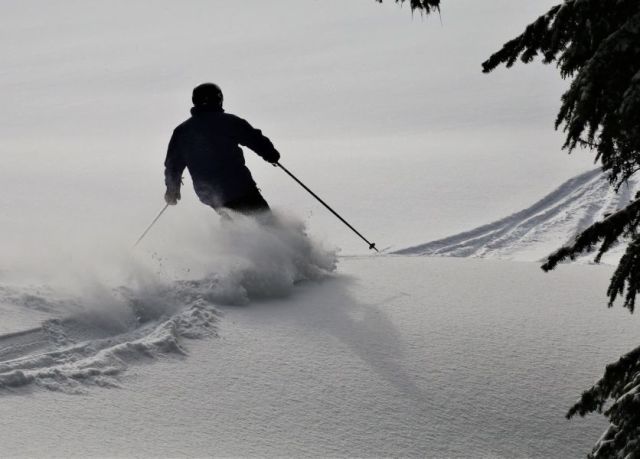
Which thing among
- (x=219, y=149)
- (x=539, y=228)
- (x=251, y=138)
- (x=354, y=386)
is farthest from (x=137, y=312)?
(x=539, y=228)

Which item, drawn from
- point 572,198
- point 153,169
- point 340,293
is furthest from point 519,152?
point 340,293

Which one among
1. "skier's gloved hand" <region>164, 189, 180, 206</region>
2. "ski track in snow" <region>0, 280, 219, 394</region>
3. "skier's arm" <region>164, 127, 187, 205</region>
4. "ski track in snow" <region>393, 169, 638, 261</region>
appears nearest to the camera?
"ski track in snow" <region>0, 280, 219, 394</region>

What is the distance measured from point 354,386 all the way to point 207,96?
3.53 meters

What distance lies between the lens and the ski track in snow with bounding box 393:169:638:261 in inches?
361

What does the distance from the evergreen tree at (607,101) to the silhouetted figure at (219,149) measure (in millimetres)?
4462

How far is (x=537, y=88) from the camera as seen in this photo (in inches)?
935

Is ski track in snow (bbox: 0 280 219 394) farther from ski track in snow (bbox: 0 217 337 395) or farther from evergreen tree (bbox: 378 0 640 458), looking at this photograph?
evergreen tree (bbox: 378 0 640 458)

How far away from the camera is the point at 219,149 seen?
23.8 feet

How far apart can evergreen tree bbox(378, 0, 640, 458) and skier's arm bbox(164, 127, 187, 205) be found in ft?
15.8

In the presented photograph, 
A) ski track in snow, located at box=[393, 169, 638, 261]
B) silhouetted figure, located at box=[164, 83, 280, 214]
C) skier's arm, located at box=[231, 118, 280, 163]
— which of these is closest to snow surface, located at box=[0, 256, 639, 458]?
silhouetted figure, located at box=[164, 83, 280, 214]

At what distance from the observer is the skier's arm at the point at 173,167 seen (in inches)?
293

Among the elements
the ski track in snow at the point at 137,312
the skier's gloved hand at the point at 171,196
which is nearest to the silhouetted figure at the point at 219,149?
the ski track in snow at the point at 137,312

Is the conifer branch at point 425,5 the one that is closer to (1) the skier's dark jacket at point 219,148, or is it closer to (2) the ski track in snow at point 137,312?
(2) the ski track in snow at point 137,312

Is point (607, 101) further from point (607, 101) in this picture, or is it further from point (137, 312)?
point (137, 312)
